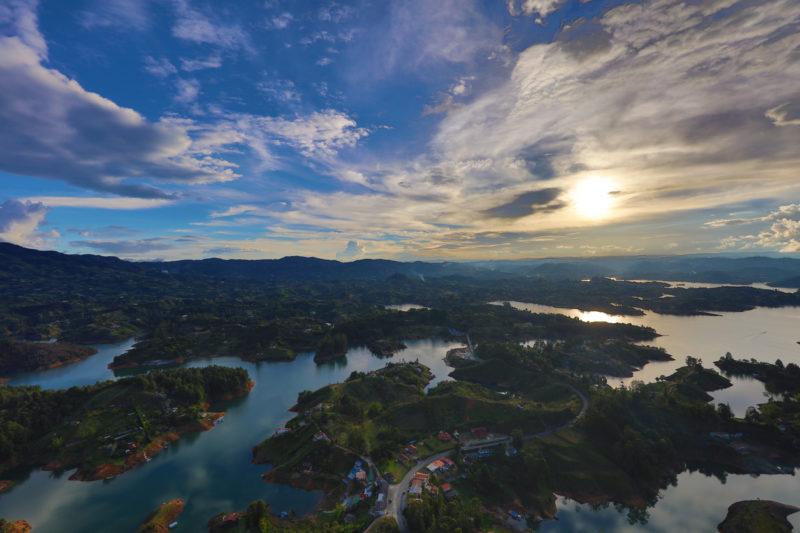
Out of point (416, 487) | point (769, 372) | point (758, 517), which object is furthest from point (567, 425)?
point (769, 372)

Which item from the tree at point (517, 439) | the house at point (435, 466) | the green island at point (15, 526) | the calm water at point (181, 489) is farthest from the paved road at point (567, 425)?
the green island at point (15, 526)

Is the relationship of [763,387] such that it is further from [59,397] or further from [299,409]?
[59,397]

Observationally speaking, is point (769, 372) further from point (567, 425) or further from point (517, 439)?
point (517, 439)

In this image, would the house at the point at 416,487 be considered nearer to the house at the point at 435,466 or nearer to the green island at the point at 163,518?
the house at the point at 435,466

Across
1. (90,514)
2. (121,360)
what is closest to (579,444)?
(90,514)

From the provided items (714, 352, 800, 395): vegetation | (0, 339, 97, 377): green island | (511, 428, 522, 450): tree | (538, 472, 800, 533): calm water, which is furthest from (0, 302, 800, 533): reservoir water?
(0, 339, 97, 377): green island
